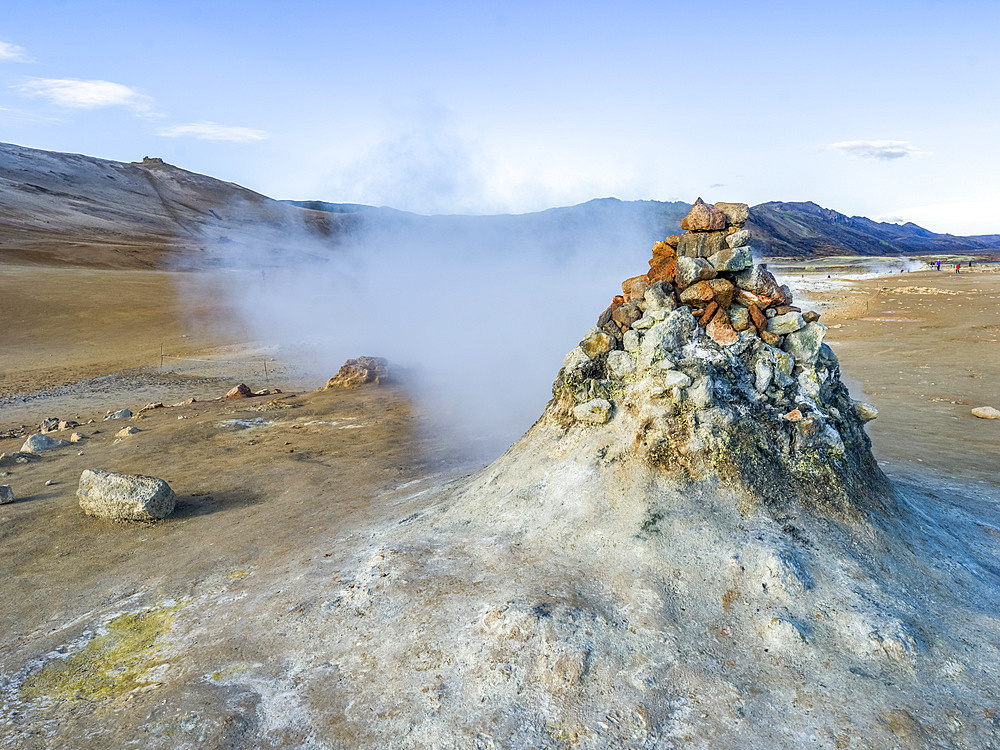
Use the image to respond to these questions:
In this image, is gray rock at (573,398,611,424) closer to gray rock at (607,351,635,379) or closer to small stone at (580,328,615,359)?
gray rock at (607,351,635,379)

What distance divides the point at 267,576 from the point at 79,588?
1.40m

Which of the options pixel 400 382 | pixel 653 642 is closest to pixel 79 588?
pixel 653 642

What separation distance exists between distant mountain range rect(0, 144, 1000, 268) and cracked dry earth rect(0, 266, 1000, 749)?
25.6 ft

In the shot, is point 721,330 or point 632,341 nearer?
point 721,330

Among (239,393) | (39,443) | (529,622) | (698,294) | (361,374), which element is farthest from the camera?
(361,374)

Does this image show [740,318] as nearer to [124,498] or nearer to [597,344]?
[597,344]

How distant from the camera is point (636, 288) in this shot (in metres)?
4.54

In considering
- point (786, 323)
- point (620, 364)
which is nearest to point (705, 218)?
point (786, 323)

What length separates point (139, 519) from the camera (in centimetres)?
525

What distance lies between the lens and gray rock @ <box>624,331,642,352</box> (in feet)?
14.2

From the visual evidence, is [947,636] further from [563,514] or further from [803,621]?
[563,514]

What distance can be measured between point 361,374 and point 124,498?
6.03 metres

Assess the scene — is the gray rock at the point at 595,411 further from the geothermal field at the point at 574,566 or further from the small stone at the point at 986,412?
the small stone at the point at 986,412

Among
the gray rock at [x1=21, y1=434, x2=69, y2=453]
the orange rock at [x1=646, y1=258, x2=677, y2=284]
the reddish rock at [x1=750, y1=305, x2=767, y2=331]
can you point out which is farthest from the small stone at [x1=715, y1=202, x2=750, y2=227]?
the gray rock at [x1=21, y1=434, x2=69, y2=453]
